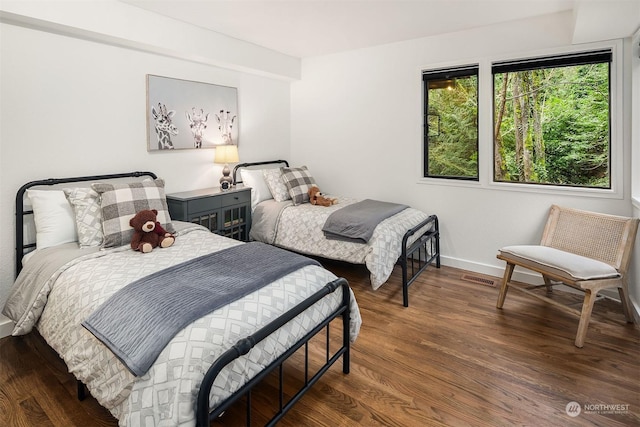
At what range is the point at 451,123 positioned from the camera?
3910 mm

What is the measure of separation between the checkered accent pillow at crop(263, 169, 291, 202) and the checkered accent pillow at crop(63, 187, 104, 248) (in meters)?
1.93

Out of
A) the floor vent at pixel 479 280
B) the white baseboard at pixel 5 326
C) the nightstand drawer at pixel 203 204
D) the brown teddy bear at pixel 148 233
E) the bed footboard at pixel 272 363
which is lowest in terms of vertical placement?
the white baseboard at pixel 5 326

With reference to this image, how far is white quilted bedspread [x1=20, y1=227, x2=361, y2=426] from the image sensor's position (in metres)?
1.31

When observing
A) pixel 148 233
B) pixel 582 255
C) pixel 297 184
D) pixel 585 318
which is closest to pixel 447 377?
pixel 585 318

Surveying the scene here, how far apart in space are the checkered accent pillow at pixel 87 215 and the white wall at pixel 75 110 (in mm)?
432

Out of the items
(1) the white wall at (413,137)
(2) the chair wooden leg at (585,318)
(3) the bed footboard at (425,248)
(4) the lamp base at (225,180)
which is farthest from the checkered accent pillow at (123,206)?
(2) the chair wooden leg at (585,318)

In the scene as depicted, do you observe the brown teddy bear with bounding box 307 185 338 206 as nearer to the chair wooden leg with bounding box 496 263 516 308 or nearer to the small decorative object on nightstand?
the small decorative object on nightstand

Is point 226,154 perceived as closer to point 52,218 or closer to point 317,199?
point 317,199

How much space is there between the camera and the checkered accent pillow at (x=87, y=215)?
2.43 m

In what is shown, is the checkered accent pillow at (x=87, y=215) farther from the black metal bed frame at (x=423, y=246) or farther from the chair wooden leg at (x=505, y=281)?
the chair wooden leg at (x=505, y=281)

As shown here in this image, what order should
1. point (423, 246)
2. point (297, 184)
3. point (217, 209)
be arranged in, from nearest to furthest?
point (217, 209) → point (423, 246) → point (297, 184)

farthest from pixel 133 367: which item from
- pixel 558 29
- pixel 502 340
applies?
pixel 558 29

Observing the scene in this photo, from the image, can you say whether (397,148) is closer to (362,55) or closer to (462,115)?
(462,115)

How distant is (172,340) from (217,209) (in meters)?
2.30
